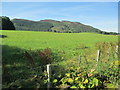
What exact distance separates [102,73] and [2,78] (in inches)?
161

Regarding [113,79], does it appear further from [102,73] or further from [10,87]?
[10,87]

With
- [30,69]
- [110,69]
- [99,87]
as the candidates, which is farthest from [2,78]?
[110,69]

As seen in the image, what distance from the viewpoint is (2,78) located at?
477 cm

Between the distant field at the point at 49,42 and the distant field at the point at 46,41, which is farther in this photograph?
the distant field at the point at 46,41

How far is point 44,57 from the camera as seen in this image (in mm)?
5980

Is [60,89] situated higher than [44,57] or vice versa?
[44,57]

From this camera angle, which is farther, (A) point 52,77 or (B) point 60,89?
(A) point 52,77

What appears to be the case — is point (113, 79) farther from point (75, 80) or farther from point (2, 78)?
point (2, 78)

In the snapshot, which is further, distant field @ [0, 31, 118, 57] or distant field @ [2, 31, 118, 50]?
distant field @ [2, 31, 118, 50]

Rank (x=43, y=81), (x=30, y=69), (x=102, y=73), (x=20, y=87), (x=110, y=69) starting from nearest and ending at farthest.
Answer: (x=20, y=87) → (x=43, y=81) → (x=102, y=73) → (x=110, y=69) → (x=30, y=69)

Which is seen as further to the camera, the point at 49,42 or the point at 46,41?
the point at 46,41

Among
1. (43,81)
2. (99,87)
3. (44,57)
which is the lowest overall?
(99,87)

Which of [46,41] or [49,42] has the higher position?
[46,41]

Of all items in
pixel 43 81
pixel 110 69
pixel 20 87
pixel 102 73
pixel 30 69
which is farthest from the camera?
pixel 30 69
